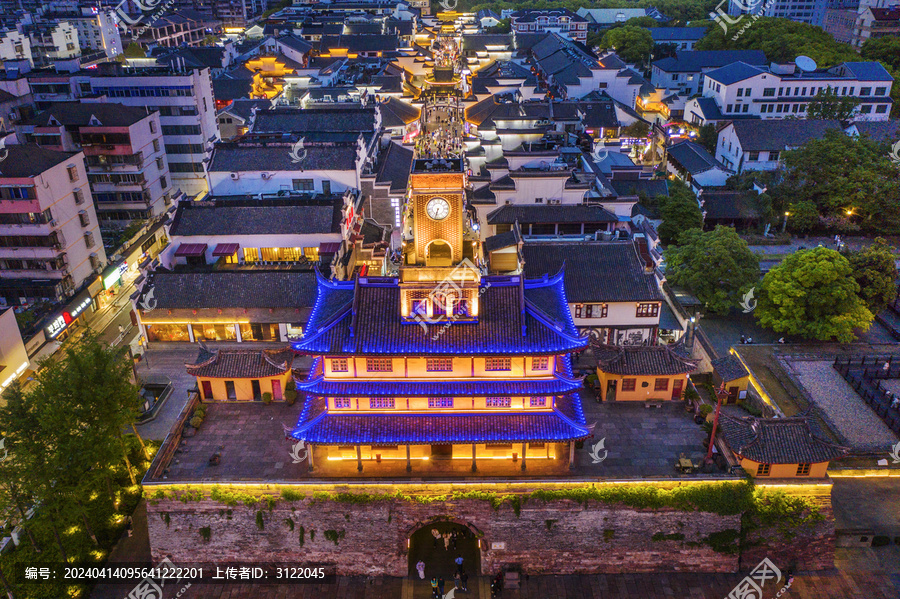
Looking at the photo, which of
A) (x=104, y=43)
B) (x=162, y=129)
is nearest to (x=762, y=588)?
(x=162, y=129)

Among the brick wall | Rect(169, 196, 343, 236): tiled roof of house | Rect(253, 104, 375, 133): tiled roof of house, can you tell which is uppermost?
Rect(253, 104, 375, 133): tiled roof of house

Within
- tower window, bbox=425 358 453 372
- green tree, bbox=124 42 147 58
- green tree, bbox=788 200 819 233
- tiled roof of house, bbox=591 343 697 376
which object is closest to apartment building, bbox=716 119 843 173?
green tree, bbox=788 200 819 233

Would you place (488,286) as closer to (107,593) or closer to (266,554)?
(266,554)

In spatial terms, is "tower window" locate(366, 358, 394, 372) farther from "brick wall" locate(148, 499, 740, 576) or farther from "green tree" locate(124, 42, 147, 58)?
"green tree" locate(124, 42, 147, 58)

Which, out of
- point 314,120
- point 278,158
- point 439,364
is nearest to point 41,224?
point 278,158

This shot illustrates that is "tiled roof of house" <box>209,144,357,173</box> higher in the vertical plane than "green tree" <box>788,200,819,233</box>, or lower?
higher

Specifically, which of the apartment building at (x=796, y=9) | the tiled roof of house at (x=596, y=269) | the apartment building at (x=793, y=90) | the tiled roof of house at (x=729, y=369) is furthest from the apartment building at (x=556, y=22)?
the tiled roof of house at (x=729, y=369)

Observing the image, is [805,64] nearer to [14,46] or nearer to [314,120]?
[314,120]
